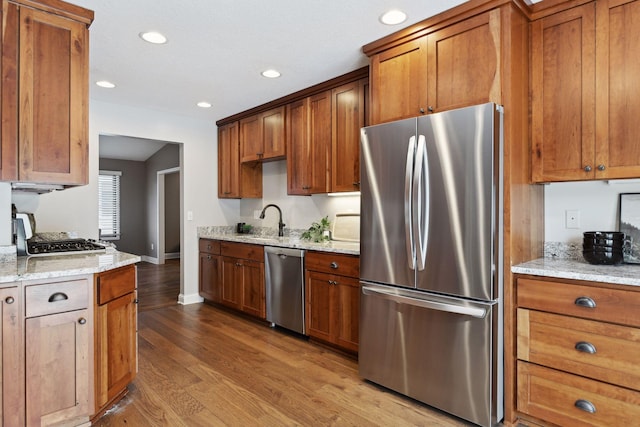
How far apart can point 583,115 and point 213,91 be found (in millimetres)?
3104

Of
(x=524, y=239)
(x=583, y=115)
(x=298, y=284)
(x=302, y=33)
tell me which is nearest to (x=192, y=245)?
(x=298, y=284)

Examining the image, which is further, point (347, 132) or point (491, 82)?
point (347, 132)

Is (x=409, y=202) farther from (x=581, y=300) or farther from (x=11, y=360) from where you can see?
(x=11, y=360)

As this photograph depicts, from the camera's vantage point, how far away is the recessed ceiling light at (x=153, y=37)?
2.52m

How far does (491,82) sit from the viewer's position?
6.80ft

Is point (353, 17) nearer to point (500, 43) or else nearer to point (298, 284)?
point (500, 43)

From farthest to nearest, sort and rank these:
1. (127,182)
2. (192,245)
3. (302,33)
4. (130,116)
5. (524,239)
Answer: (127,182)
(192,245)
(130,116)
(302,33)
(524,239)

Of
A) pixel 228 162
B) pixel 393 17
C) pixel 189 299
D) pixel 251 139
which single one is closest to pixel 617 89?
pixel 393 17

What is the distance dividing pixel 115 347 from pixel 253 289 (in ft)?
5.90

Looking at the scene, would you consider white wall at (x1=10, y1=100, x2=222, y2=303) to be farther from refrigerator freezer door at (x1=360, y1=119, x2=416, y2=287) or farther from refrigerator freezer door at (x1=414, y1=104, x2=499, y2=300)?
refrigerator freezer door at (x1=414, y1=104, x2=499, y2=300)

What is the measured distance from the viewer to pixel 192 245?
15.7 feet

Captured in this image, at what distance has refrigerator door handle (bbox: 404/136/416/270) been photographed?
7.28 feet

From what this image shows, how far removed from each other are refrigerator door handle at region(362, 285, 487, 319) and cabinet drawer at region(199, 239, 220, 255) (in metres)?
2.47

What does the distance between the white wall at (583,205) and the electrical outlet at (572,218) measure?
2 centimetres
